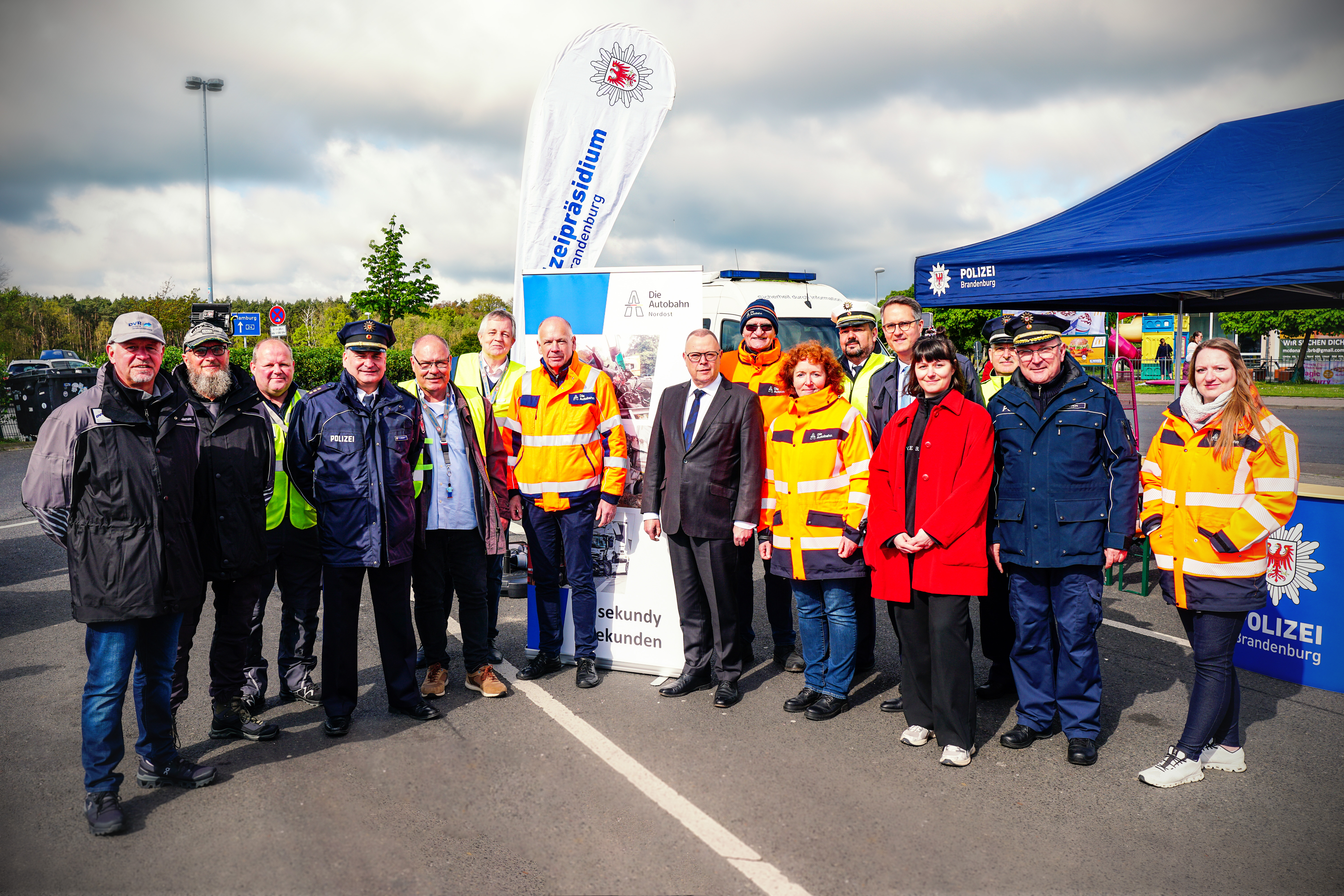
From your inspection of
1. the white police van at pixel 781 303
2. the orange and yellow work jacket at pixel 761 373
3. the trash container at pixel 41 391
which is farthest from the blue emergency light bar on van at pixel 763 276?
the trash container at pixel 41 391

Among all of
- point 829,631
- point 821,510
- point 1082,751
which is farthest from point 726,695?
point 1082,751

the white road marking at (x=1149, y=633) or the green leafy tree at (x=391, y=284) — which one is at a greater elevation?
the green leafy tree at (x=391, y=284)

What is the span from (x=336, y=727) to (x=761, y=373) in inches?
125

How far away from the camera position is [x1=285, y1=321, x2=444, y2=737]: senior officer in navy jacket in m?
4.15

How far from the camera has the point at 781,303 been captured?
11.7 m

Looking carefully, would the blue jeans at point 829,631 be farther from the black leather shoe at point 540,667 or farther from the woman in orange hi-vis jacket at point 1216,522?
the black leather shoe at point 540,667

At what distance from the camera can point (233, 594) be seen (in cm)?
401

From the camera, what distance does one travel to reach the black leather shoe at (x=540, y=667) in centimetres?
498

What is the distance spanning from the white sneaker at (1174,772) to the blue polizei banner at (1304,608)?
144 cm

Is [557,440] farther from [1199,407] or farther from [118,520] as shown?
[1199,407]

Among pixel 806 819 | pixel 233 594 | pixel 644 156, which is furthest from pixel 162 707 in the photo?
pixel 644 156

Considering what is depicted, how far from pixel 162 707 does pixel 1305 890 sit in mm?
4569

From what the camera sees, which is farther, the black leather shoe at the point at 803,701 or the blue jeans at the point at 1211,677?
the black leather shoe at the point at 803,701

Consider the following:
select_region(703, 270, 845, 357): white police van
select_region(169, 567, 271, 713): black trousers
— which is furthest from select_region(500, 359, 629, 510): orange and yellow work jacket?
select_region(703, 270, 845, 357): white police van
